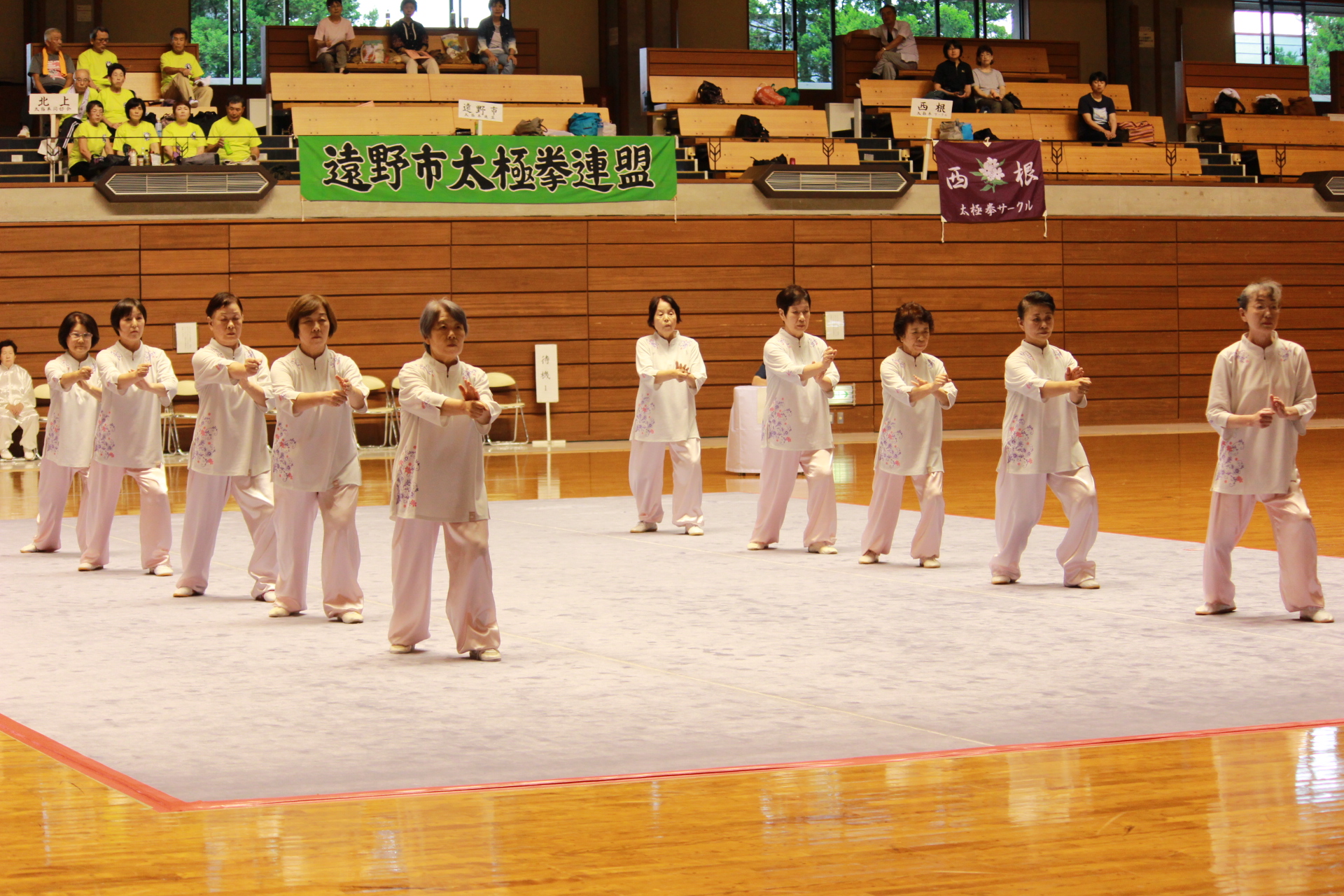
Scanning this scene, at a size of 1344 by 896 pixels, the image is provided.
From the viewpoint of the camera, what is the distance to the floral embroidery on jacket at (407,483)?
533cm

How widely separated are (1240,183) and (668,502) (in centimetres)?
1163

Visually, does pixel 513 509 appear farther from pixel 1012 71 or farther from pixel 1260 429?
pixel 1012 71

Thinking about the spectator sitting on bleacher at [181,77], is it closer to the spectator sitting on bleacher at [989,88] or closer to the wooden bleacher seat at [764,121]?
the wooden bleacher seat at [764,121]

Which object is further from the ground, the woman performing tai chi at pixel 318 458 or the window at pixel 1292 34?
the window at pixel 1292 34

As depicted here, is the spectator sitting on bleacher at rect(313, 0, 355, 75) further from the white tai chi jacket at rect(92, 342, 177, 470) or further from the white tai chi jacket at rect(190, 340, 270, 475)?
the white tai chi jacket at rect(190, 340, 270, 475)

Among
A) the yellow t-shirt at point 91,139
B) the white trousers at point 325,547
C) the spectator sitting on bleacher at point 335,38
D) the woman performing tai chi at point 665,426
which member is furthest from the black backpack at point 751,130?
the white trousers at point 325,547

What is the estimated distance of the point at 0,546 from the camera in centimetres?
916

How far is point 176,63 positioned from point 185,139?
182 cm

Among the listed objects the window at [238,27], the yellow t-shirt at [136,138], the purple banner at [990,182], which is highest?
the window at [238,27]

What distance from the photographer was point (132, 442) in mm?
8047

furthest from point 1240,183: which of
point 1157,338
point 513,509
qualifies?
point 513,509

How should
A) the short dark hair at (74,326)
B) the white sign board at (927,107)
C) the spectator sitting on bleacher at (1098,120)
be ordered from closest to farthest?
the short dark hair at (74,326) < the white sign board at (927,107) < the spectator sitting on bleacher at (1098,120)

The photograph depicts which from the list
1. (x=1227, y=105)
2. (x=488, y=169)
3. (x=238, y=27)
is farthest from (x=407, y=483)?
(x=1227, y=105)

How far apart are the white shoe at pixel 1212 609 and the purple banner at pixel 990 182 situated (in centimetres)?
1275
